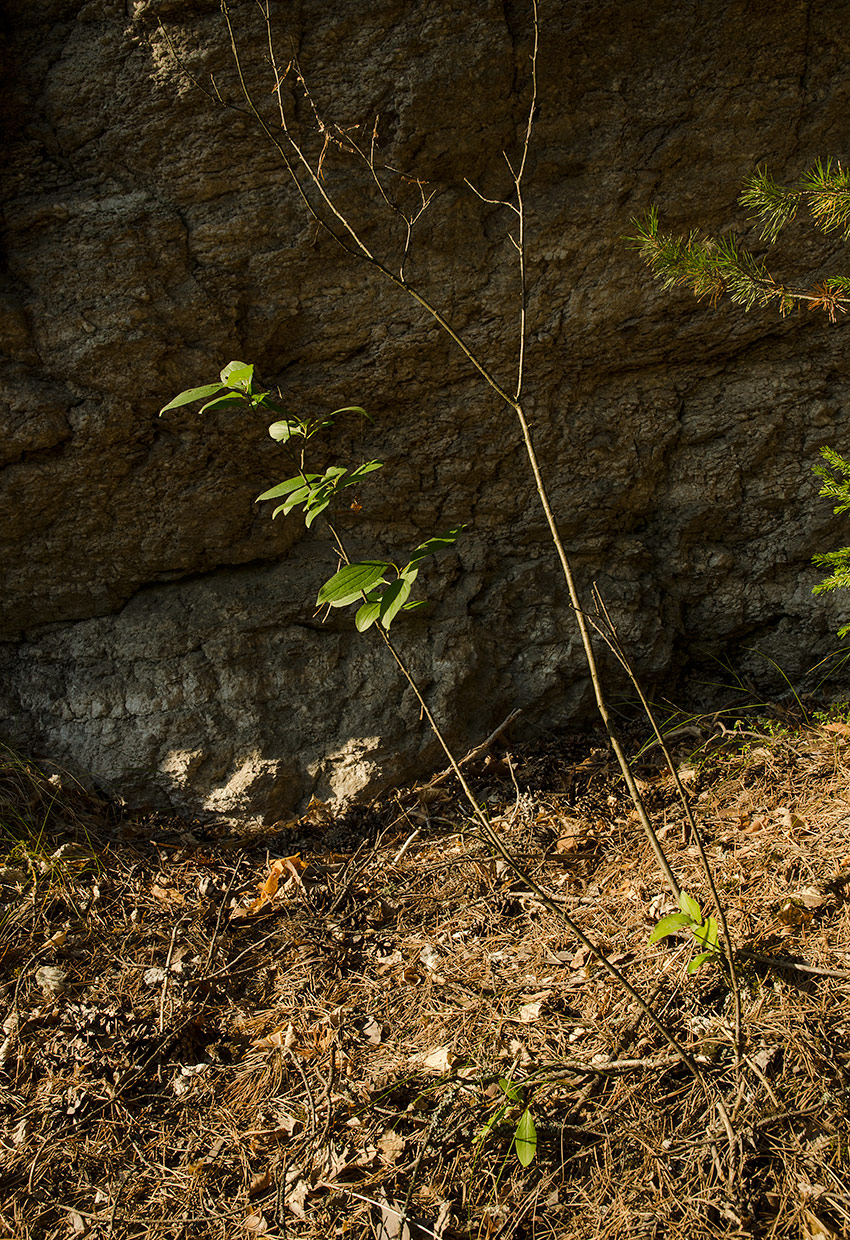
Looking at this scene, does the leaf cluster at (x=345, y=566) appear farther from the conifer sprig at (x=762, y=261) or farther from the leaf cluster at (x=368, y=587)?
the conifer sprig at (x=762, y=261)

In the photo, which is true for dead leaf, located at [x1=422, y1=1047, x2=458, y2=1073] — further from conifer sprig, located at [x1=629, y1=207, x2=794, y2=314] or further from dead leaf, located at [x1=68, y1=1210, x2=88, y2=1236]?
conifer sprig, located at [x1=629, y1=207, x2=794, y2=314]

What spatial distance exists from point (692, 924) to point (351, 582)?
3.05 feet

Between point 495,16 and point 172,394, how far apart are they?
159 cm

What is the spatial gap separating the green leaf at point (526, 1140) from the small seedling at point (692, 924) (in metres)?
0.40

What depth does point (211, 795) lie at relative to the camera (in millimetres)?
2814

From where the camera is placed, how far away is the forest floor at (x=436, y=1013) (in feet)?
4.94

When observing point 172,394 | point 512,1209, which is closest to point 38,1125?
point 512,1209

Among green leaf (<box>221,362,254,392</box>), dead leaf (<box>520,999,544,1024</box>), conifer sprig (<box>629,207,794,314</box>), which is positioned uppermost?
green leaf (<box>221,362,254,392</box>)

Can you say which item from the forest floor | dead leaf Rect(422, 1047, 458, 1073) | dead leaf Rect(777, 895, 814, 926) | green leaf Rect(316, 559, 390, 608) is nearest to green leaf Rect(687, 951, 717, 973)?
the forest floor

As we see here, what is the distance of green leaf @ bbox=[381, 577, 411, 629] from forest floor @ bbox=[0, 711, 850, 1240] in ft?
3.13

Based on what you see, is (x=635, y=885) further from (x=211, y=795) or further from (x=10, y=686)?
(x=10, y=686)

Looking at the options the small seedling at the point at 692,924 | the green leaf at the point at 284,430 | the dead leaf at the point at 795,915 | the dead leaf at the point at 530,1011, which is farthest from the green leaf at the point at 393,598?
the dead leaf at the point at 795,915

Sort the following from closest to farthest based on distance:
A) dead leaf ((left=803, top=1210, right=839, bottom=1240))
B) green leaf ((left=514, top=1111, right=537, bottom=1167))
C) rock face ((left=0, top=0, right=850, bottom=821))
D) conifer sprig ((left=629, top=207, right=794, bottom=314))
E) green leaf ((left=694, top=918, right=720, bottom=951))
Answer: dead leaf ((left=803, top=1210, right=839, bottom=1240)) < green leaf ((left=514, top=1111, right=537, bottom=1167)) < green leaf ((left=694, top=918, right=720, bottom=951)) < conifer sprig ((left=629, top=207, right=794, bottom=314)) < rock face ((left=0, top=0, right=850, bottom=821))

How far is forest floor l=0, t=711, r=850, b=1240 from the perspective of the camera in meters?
1.50
